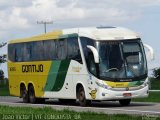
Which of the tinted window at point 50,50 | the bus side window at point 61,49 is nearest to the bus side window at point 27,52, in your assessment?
the tinted window at point 50,50

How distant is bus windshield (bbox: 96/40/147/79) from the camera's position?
26422mm

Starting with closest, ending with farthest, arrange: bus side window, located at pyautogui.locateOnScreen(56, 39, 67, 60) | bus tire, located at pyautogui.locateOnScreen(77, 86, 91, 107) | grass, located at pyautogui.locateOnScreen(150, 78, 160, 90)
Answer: bus tire, located at pyautogui.locateOnScreen(77, 86, 91, 107)
bus side window, located at pyautogui.locateOnScreen(56, 39, 67, 60)
grass, located at pyautogui.locateOnScreen(150, 78, 160, 90)

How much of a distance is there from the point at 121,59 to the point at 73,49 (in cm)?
272

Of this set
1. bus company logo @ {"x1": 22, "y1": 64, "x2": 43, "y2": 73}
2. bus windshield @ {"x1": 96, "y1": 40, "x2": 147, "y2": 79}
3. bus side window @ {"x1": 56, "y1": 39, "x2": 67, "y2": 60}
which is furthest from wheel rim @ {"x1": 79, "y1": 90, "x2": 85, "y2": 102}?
bus company logo @ {"x1": 22, "y1": 64, "x2": 43, "y2": 73}

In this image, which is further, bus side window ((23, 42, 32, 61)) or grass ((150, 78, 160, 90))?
grass ((150, 78, 160, 90))

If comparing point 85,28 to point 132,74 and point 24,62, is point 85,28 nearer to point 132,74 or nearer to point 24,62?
point 132,74

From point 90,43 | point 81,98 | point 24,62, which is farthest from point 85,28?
point 24,62

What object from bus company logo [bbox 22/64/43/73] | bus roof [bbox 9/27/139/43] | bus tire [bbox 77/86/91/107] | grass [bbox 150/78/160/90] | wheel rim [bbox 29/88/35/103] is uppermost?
bus roof [bbox 9/27/139/43]

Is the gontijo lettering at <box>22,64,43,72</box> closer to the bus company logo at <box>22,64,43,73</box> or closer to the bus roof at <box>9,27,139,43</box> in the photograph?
the bus company logo at <box>22,64,43,73</box>

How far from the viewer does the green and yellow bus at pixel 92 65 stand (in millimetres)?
26375

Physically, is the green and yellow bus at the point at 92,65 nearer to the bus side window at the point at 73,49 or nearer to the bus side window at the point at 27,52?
the bus side window at the point at 73,49

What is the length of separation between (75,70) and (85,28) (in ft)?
6.30

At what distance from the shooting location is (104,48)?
87.4 feet

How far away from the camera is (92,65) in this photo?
88.1 feet
